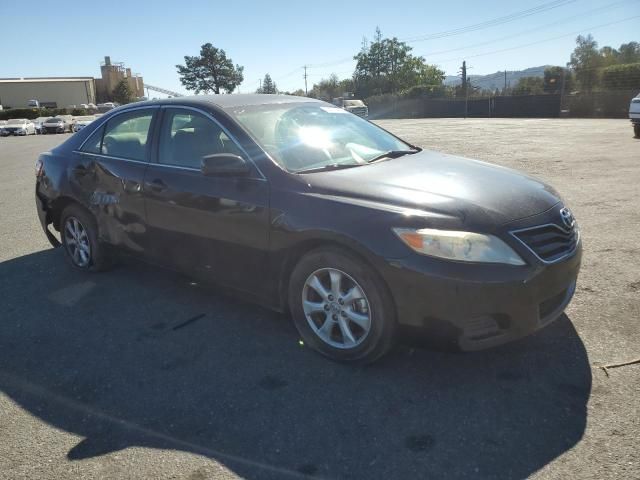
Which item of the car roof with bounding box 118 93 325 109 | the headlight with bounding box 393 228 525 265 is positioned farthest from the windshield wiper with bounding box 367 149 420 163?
the headlight with bounding box 393 228 525 265

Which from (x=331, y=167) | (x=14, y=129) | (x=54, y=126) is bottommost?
(x=331, y=167)

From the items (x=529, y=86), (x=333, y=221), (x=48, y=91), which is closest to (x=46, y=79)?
(x=48, y=91)

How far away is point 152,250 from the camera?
425 cm

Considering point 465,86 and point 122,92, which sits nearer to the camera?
point 465,86

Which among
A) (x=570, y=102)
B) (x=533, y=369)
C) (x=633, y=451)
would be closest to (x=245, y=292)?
(x=533, y=369)

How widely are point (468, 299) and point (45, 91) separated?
10430cm

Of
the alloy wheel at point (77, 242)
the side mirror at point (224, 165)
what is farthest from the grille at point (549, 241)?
the alloy wheel at point (77, 242)

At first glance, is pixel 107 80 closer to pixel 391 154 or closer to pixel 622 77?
pixel 622 77

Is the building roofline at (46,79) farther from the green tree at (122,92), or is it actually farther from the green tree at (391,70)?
the green tree at (391,70)

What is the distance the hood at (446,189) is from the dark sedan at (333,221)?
0.01 metres

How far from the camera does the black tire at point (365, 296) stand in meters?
2.95

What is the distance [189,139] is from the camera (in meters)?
4.02

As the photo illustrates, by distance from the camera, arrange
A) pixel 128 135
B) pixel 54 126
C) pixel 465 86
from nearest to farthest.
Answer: pixel 128 135 → pixel 54 126 → pixel 465 86

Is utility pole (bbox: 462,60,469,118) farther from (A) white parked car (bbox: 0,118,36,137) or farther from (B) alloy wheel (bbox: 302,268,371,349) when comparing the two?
(B) alloy wheel (bbox: 302,268,371,349)
